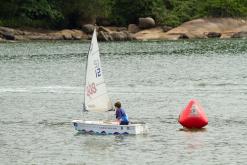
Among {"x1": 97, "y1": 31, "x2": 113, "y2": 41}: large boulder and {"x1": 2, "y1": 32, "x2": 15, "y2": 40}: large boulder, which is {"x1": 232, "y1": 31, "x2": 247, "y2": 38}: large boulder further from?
{"x1": 2, "y1": 32, "x2": 15, "y2": 40}: large boulder

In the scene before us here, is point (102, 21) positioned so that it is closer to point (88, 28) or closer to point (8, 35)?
point (88, 28)

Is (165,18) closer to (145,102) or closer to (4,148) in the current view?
(145,102)

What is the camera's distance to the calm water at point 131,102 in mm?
47531

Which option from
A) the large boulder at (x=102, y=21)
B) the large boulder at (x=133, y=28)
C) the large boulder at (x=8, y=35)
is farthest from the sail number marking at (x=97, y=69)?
the large boulder at (x=102, y=21)

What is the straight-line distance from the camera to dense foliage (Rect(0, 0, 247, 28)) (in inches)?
6294

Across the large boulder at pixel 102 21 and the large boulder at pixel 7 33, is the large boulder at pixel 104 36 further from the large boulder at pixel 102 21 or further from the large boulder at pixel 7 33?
the large boulder at pixel 102 21

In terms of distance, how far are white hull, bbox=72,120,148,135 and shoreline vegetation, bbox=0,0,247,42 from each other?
97264mm

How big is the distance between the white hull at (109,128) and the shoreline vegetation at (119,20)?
319 feet

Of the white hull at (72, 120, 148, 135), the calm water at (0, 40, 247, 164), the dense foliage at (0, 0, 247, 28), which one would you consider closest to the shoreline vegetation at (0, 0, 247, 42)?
the dense foliage at (0, 0, 247, 28)

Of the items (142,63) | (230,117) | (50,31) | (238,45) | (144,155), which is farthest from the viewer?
(50,31)

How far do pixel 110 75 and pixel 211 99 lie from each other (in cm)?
2422

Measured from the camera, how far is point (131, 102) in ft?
227

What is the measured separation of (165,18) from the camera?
6540 inches

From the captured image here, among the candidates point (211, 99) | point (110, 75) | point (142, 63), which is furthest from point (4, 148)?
point (142, 63)
